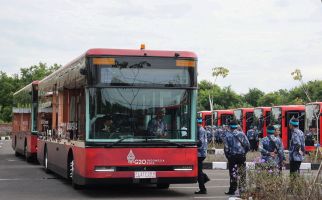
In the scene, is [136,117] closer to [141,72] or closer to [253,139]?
[141,72]

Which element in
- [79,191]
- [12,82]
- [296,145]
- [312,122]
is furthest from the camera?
[12,82]

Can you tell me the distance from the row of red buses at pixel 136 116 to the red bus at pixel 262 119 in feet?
86.9

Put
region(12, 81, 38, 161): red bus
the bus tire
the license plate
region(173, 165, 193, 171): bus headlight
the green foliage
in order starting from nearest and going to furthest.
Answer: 1. the license plate
2. region(173, 165, 193, 171): bus headlight
3. the bus tire
4. region(12, 81, 38, 161): red bus
5. the green foliage

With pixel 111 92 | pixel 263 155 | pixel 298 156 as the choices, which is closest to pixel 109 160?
pixel 111 92

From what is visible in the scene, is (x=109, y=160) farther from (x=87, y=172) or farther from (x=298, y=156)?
(x=298, y=156)

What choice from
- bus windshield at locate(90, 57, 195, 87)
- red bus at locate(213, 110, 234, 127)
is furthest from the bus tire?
red bus at locate(213, 110, 234, 127)

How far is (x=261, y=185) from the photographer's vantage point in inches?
443

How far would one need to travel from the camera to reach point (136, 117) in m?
13.1

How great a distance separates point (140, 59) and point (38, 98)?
413 inches

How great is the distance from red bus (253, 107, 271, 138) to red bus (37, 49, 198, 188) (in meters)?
26.5

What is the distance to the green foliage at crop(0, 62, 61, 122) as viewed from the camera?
83.6 meters

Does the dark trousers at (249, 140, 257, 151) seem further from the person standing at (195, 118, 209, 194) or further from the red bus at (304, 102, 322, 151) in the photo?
the person standing at (195, 118, 209, 194)

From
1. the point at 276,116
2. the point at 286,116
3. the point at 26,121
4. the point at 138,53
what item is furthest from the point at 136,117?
the point at 276,116

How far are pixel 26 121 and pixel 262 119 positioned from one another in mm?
18698
